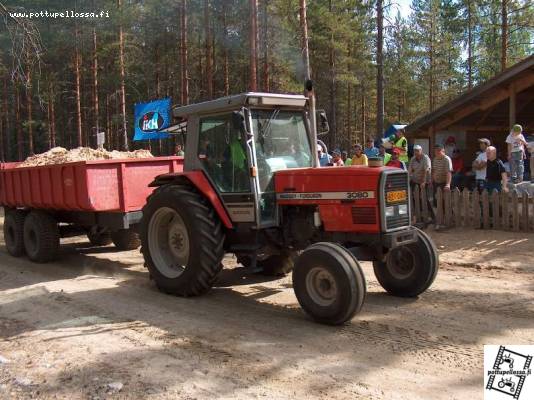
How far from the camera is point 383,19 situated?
72.6 feet

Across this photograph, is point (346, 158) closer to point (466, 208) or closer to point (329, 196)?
point (466, 208)

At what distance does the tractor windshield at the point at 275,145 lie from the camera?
6203mm

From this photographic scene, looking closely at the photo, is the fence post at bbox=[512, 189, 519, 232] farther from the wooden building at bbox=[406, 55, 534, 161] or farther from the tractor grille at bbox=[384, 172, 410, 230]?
the tractor grille at bbox=[384, 172, 410, 230]

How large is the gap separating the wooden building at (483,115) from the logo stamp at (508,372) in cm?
1043

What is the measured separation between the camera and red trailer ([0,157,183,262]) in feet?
26.1

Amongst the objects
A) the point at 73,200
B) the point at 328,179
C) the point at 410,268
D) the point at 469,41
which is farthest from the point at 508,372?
the point at 469,41

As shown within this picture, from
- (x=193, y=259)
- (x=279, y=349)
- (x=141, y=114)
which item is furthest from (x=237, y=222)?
(x=141, y=114)

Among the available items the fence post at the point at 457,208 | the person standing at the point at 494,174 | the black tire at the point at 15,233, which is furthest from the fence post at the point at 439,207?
the black tire at the point at 15,233

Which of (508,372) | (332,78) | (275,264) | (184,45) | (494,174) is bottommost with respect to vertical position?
(508,372)

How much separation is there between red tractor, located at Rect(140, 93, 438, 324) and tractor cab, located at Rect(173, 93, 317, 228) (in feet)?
0.04

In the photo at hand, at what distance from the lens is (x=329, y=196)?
578 centimetres

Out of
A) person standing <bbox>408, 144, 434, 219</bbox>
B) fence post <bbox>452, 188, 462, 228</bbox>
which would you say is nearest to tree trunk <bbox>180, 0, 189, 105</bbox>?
person standing <bbox>408, 144, 434, 219</bbox>

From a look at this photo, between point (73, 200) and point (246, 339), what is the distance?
168 inches

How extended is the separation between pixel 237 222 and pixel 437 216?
21.1 feet
